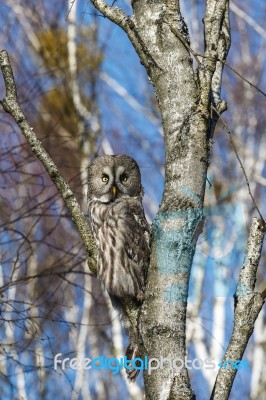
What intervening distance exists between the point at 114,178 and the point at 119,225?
0.42 m

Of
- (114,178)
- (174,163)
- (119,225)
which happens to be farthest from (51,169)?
(114,178)

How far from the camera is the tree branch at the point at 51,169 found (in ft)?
9.12

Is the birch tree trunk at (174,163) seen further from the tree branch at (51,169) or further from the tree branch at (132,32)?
the tree branch at (51,169)

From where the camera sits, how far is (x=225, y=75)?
10672 millimetres

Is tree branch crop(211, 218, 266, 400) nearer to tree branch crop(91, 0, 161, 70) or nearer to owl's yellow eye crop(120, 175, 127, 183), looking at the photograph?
tree branch crop(91, 0, 161, 70)

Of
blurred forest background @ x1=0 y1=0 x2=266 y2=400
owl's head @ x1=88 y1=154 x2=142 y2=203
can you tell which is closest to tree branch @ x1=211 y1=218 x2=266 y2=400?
owl's head @ x1=88 y1=154 x2=142 y2=203

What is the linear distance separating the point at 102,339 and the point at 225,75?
4.08 metres

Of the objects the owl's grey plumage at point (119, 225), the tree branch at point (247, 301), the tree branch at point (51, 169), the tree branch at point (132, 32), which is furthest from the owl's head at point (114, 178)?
the tree branch at point (247, 301)

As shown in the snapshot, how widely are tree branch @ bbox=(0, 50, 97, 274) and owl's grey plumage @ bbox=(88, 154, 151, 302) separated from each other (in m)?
0.59

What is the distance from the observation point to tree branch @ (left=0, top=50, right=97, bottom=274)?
2779 mm

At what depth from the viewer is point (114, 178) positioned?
13.6ft

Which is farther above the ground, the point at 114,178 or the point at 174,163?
the point at 114,178

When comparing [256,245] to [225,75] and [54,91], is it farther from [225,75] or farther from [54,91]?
[225,75]

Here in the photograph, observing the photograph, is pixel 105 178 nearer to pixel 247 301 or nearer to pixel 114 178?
pixel 114 178
